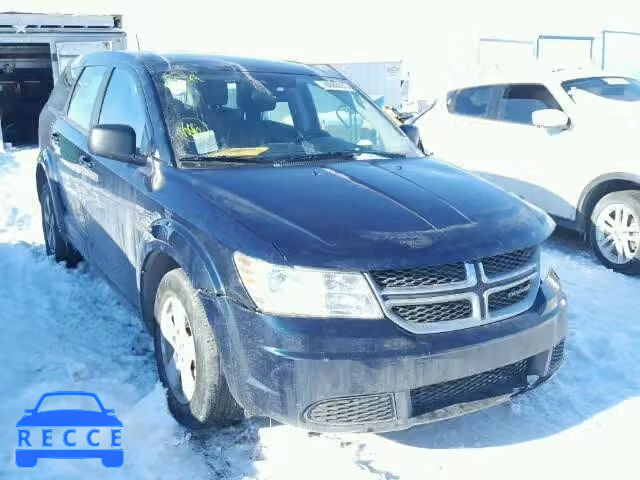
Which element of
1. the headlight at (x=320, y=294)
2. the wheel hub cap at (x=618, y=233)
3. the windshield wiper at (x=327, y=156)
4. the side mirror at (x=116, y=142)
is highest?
the side mirror at (x=116, y=142)

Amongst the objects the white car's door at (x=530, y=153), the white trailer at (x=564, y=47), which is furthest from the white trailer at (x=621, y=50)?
the white car's door at (x=530, y=153)

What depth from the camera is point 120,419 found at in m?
3.09

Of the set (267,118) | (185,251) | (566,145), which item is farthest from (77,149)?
(566,145)

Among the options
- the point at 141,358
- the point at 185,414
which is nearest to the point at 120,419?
the point at 185,414

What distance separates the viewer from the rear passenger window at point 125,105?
138 inches

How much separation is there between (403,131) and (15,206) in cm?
540

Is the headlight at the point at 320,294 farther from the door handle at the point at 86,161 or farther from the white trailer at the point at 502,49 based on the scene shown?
the white trailer at the point at 502,49

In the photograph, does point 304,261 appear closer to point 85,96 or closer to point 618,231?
point 85,96

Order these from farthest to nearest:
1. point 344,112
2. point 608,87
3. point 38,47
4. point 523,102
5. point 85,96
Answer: point 38,47 → point 523,102 → point 608,87 → point 85,96 → point 344,112

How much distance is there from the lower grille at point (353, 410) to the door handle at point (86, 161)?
2.39 m

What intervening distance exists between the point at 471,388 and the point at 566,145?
3915 mm

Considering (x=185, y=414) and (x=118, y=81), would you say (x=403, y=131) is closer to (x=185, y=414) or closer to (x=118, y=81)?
(x=118, y=81)

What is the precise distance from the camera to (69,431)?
2965 mm

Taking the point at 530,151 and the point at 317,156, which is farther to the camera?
the point at 530,151
